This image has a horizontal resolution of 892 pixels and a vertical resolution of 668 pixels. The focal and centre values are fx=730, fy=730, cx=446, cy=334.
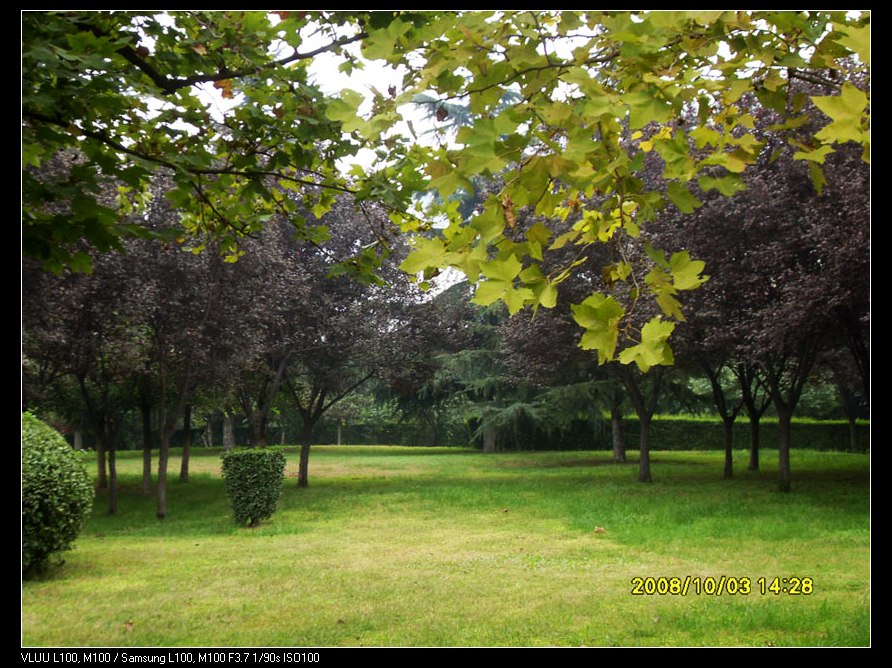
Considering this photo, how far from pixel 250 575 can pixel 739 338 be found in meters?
8.71

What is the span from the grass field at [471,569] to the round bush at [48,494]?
0.42 metres

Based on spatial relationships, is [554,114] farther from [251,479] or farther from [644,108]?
[251,479]

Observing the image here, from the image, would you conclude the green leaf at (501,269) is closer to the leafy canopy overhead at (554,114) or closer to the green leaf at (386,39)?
the leafy canopy overhead at (554,114)

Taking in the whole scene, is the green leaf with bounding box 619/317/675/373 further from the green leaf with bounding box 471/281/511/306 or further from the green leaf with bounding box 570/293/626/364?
the green leaf with bounding box 471/281/511/306

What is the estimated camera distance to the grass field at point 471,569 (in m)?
4.95

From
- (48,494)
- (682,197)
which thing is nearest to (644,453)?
(48,494)

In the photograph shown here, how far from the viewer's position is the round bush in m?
6.16

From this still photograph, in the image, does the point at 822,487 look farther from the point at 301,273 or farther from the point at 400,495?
the point at 301,273

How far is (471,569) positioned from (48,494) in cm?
386

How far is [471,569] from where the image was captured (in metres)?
Answer: 7.11

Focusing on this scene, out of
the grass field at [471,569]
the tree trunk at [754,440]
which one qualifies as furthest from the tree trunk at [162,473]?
the tree trunk at [754,440]

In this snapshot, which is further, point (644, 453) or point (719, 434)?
point (719, 434)

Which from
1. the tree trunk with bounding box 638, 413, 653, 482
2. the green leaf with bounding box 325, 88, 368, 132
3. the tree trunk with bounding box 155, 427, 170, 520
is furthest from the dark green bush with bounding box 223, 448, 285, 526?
the green leaf with bounding box 325, 88, 368, 132

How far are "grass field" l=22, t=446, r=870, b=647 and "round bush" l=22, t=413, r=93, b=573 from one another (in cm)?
42
